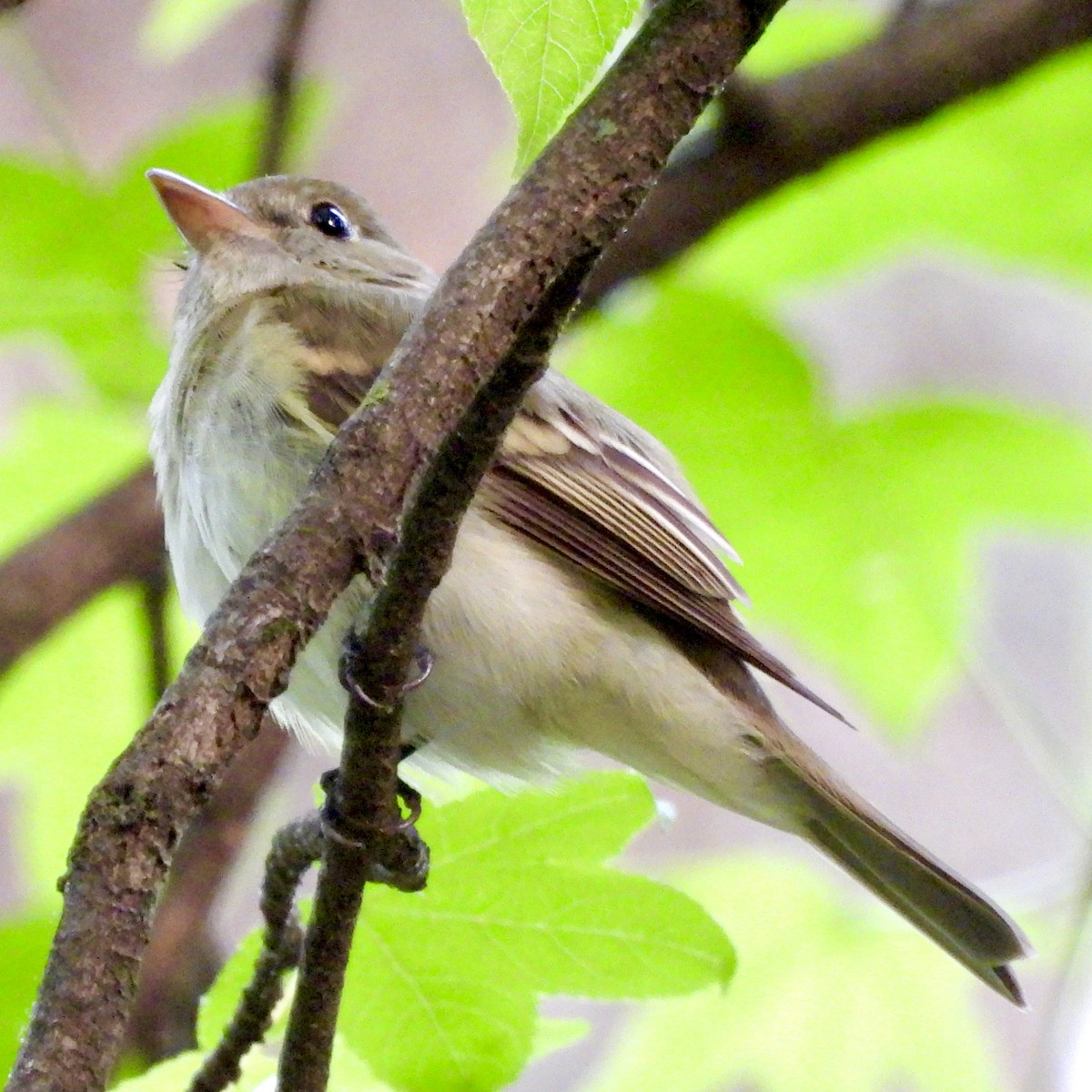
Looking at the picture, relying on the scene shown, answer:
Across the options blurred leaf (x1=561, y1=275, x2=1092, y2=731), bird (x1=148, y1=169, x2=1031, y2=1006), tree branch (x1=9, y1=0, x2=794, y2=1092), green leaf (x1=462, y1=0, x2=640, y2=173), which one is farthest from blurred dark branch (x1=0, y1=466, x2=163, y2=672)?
green leaf (x1=462, y1=0, x2=640, y2=173)

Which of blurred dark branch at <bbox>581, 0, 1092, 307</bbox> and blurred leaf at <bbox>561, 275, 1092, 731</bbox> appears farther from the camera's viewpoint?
blurred dark branch at <bbox>581, 0, 1092, 307</bbox>

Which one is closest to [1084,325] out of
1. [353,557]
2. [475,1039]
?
[475,1039]

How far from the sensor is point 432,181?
595 centimetres

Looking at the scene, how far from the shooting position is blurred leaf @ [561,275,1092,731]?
2.44 m

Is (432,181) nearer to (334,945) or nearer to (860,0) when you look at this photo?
(860,0)

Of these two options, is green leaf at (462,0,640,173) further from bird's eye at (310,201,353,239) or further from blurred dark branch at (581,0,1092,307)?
bird's eye at (310,201,353,239)

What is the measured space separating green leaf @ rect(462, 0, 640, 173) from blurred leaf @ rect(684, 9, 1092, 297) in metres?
1.54

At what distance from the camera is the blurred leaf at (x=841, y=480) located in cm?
244

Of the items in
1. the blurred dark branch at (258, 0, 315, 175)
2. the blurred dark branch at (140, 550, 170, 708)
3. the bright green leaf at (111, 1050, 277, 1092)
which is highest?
the blurred dark branch at (258, 0, 315, 175)

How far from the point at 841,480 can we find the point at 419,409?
1450 millimetres

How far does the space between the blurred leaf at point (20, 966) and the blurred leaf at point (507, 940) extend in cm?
37

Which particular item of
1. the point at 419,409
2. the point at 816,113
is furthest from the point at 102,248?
the point at 419,409

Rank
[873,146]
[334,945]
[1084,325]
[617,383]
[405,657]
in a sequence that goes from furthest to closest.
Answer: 1. [1084,325]
2. [873,146]
3. [617,383]
4. [334,945]
5. [405,657]

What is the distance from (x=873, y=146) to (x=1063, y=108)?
0.31 metres
